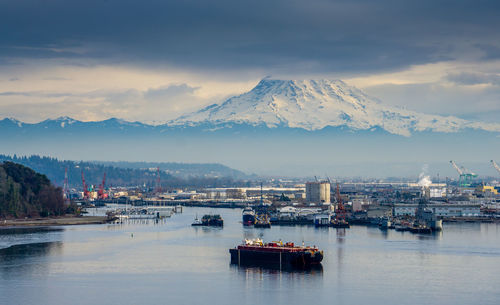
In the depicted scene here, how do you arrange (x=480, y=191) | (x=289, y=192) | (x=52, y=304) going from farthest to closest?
(x=289, y=192), (x=480, y=191), (x=52, y=304)

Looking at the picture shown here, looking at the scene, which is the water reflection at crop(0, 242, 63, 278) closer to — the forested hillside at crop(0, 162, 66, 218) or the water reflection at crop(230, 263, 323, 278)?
the water reflection at crop(230, 263, 323, 278)

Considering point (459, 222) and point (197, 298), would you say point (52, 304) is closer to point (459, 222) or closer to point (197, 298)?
point (197, 298)

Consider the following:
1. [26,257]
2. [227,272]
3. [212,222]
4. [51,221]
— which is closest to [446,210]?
[212,222]

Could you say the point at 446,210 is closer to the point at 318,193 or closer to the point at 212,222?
the point at 212,222

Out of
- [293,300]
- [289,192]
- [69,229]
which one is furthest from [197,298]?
[289,192]

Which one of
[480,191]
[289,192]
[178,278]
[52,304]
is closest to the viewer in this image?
[52,304]

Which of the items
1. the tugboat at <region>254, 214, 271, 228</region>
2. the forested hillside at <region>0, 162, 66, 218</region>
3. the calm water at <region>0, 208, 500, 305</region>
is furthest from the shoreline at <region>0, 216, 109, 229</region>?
the tugboat at <region>254, 214, 271, 228</region>

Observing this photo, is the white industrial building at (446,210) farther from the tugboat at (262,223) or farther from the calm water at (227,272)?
the calm water at (227,272)
